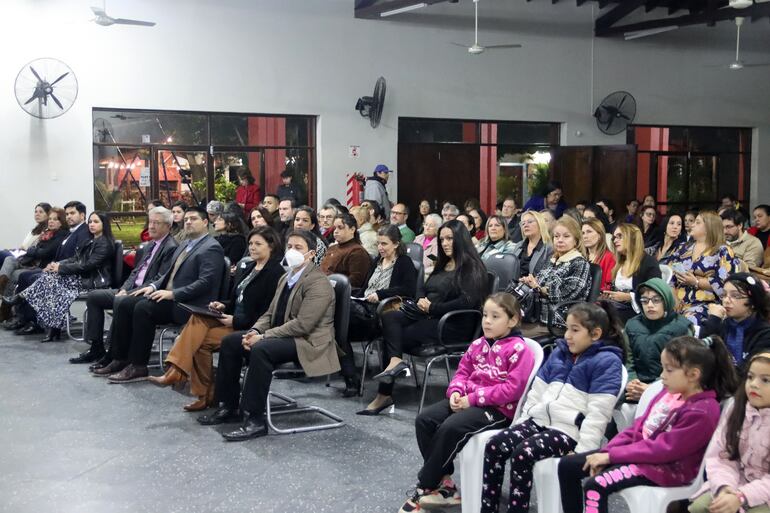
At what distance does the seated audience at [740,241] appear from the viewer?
7.12 m

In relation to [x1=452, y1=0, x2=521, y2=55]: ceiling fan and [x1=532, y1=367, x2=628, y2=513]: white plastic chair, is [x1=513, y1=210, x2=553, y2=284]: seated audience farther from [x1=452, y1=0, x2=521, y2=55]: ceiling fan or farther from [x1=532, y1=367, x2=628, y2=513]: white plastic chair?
[x1=452, y1=0, x2=521, y2=55]: ceiling fan

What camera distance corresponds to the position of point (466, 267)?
5.13 meters

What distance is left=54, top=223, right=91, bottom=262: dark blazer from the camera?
296 inches

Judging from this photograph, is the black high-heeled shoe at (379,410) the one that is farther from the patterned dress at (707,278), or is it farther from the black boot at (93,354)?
the black boot at (93,354)

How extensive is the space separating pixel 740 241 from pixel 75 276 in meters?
5.61

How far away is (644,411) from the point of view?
3.07 meters

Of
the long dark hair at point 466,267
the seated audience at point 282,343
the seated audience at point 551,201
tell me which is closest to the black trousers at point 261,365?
the seated audience at point 282,343

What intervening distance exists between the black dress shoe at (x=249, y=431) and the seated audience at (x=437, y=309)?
0.69 m

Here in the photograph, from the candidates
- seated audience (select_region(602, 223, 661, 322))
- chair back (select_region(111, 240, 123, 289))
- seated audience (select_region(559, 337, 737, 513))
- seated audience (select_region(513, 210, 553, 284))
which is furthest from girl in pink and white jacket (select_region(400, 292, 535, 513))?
chair back (select_region(111, 240, 123, 289))

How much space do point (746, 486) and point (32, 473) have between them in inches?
124

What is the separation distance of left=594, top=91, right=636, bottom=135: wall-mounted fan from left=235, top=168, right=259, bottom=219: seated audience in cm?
544

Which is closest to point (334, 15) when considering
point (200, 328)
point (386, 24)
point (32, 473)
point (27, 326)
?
point (386, 24)

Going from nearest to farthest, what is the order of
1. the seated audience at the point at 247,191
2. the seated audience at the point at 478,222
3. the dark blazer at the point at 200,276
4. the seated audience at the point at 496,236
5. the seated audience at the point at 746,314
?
the seated audience at the point at 746,314, the dark blazer at the point at 200,276, the seated audience at the point at 496,236, the seated audience at the point at 478,222, the seated audience at the point at 247,191

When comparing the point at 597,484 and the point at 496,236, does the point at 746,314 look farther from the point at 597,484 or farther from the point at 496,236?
the point at 496,236
